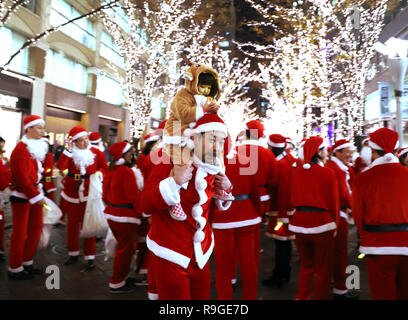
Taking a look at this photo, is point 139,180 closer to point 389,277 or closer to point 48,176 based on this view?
point 389,277

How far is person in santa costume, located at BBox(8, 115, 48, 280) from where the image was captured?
454cm

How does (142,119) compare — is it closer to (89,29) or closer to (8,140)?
(8,140)

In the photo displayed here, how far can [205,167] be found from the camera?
77.7 inches

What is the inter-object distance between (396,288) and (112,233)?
3576 millimetres

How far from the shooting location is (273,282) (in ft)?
15.5

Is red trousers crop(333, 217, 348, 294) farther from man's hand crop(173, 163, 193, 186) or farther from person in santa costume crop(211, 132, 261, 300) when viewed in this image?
man's hand crop(173, 163, 193, 186)

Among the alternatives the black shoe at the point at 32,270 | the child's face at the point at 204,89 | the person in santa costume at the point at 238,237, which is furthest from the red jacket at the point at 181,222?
the black shoe at the point at 32,270

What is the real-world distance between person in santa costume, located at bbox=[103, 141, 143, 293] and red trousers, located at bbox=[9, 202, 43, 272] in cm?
141

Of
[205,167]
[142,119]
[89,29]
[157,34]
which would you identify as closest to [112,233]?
[205,167]

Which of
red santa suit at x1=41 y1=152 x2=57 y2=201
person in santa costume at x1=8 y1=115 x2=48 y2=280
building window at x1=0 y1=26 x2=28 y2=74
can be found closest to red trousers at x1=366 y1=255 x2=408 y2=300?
person in santa costume at x1=8 y1=115 x2=48 y2=280

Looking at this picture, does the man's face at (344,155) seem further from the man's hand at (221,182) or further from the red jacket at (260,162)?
the man's hand at (221,182)

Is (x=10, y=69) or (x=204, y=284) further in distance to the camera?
(x=10, y=69)

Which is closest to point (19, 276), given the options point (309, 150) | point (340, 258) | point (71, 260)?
point (71, 260)
